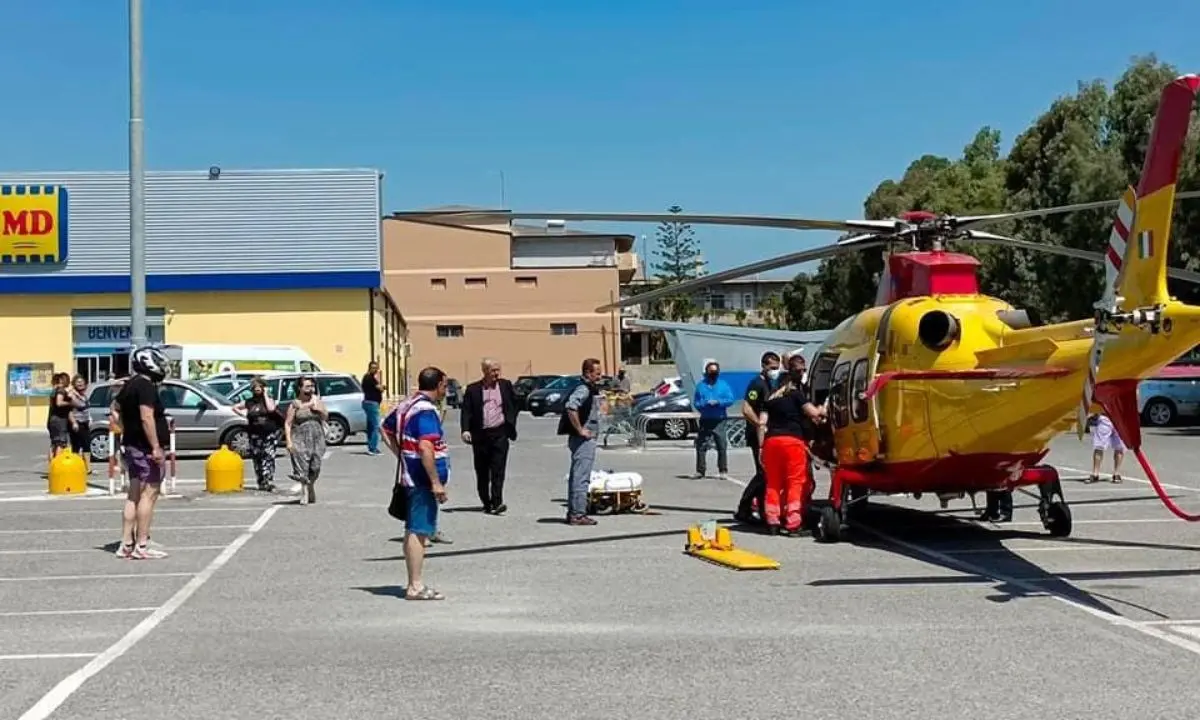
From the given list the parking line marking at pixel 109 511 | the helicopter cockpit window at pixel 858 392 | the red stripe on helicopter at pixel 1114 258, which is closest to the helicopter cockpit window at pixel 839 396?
the helicopter cockpit window at pixel 858 392

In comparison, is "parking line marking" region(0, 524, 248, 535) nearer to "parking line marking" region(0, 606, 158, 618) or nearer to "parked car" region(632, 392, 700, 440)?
"parking line marking" region(0, 606, 158, 618)

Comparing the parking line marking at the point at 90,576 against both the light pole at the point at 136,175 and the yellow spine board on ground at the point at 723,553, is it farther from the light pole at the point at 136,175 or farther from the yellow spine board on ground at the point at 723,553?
the light pole at the point at 136,175

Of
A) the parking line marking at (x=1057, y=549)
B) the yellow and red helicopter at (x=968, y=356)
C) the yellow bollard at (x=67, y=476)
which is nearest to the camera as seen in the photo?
the yellow and red helicopter at (x=968, y=356)

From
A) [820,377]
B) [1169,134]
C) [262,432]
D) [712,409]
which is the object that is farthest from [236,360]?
[1169,134]

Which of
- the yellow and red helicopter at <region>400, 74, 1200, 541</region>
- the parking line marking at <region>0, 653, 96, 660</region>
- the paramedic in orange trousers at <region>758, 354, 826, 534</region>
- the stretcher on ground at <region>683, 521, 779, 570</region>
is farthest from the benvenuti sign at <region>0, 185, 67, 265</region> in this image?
the parking line marking at <region>0, 653, 96, 660</region>

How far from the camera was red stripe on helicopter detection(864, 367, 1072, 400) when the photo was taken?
1083cm

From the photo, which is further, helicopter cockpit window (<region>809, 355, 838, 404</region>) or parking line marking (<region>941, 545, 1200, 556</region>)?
helicopter cockpit window (<region>809, 355, 838, 404</region>)

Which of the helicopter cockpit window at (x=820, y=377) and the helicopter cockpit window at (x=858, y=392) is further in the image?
the helicopter cockpit window at (x=820, y=377)

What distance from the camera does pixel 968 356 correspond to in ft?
38.5

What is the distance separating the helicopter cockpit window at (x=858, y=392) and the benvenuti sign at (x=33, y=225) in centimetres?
3499

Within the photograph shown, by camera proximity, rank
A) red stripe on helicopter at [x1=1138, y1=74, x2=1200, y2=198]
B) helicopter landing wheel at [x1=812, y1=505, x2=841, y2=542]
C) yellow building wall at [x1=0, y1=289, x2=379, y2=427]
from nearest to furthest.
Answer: red stripe on helicopter at [x1=1138, y1=74, x2=1200, y2=198] < helicopter landing wheel at [x1=812, y1=505, x2=841, y2=542] < yellow building wall at [x1=0, y1=289, x2=379, y2=427]

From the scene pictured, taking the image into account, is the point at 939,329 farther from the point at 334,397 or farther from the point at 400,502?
the point at 334,397

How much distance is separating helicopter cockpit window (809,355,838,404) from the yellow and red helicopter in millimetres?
32

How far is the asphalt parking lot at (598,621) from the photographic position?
694 centimetres
